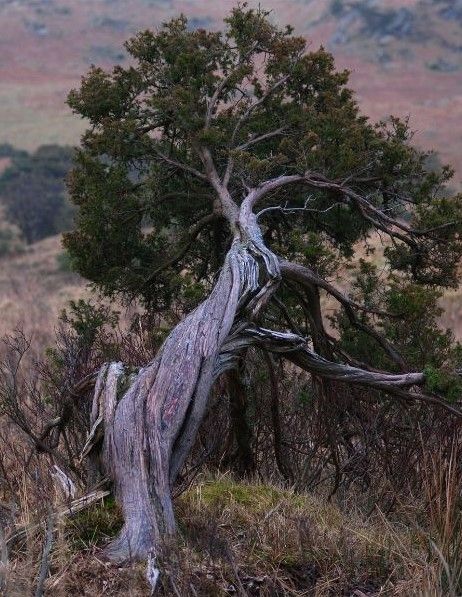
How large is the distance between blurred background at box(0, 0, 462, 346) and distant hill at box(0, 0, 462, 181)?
0.12m

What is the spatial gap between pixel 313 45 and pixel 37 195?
162 feet

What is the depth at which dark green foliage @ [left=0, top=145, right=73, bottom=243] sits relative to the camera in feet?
138

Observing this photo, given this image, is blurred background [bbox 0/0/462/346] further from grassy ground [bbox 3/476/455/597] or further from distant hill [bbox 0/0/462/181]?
Answer: grassy ground [bbox 3/476/455/597]

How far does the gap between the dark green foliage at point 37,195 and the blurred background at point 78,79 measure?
0.22 feet

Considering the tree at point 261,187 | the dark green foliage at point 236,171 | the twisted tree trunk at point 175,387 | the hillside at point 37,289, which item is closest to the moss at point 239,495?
the twisted tree trunk at point 175,387

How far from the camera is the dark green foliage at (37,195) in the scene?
4212cm

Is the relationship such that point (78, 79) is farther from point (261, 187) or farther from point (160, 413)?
point (160, 413)

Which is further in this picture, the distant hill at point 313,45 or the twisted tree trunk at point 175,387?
the distant hill at point 313,45

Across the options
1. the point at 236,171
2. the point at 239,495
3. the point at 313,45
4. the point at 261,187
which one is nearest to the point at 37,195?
the point at 236,171

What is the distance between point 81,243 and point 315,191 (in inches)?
78.0

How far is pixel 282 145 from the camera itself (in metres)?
7.50

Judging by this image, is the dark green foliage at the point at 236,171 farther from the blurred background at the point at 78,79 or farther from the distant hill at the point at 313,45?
the distant hill at the point at 313,45

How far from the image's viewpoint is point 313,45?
87.4 meters

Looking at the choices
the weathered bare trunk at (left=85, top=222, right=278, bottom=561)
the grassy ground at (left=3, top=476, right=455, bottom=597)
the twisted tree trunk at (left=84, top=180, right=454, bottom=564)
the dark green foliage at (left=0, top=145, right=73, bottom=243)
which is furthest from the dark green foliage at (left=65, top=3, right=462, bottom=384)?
the dark green foliage at (left=0, top=145, right=73, bottom=243)
